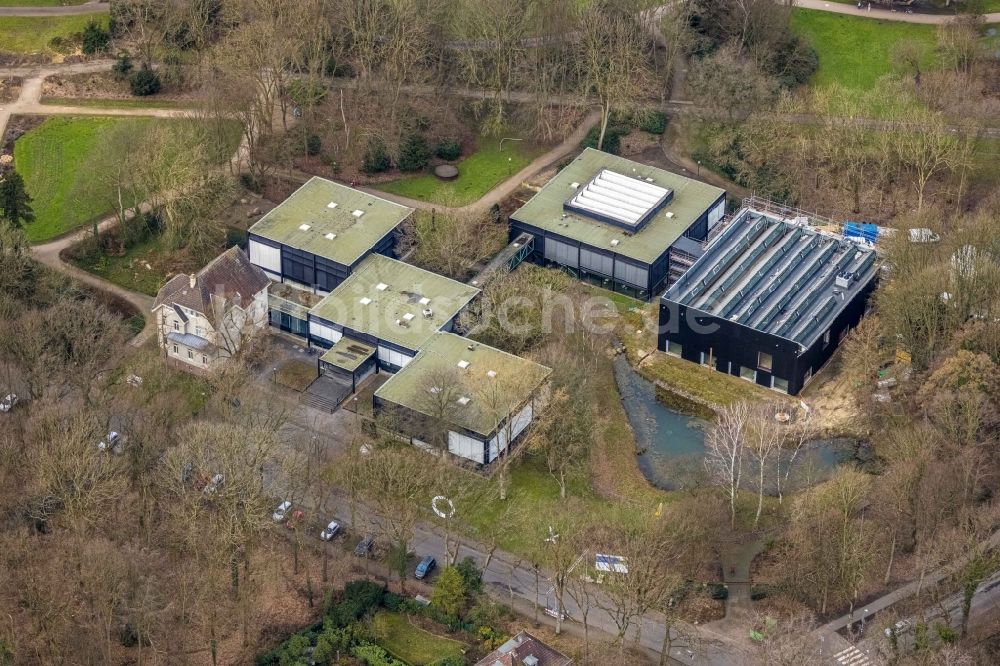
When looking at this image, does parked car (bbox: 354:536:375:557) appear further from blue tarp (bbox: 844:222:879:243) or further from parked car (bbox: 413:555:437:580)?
blue tarp (bbox: 844:222:879:243)

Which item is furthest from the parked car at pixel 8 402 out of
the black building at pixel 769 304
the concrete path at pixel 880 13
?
the concrete path at pixel 880 13

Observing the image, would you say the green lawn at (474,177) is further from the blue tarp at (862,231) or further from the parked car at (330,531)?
the parked car at (330,531)

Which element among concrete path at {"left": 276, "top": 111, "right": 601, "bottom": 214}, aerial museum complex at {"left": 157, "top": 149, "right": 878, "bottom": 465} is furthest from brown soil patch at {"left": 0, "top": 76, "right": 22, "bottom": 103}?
aerial museum complex at {"left": 157, "top": 149, "right": 878, "bottom": 465}

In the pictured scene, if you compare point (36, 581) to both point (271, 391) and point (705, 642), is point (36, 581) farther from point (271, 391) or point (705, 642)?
point (705, 642)

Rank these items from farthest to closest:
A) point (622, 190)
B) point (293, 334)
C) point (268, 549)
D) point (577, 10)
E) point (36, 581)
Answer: point (577, 10)
point (622, 190)
point (293, 334)
point (268, 549)
point (36, 581)

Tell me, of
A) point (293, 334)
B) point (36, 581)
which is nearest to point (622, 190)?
point (293, 334)

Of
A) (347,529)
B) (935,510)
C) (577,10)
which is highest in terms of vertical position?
(577,10)
